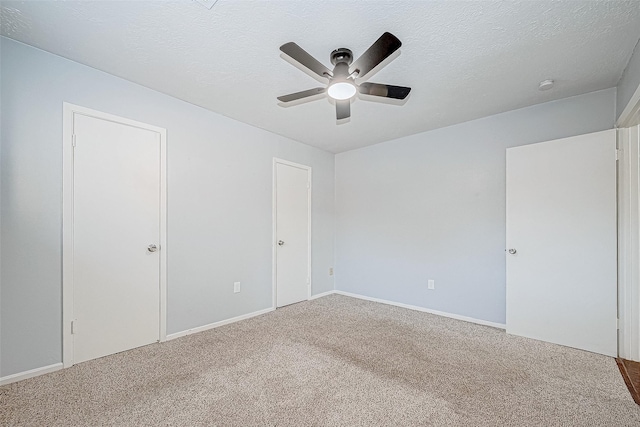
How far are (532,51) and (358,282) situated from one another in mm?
3569

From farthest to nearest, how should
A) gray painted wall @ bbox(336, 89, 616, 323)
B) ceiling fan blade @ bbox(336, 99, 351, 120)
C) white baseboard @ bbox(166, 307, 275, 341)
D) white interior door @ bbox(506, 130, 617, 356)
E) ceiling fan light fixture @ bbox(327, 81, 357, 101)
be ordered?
gray painted wall @ bbox(336, 89, 616, 323), white baseboard @ bbox(166, 307, 275, 341), white interior door @ bbox(506, 130, 617, 356), ceiling fan blade @ bbox(336, 99, 351, 120), ceiling fan light fixture @ bbox(327, 81, 357, 101)

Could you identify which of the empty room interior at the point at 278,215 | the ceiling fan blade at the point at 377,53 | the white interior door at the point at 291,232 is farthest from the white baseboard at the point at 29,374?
the ceiling fan blade at the point at 377,53

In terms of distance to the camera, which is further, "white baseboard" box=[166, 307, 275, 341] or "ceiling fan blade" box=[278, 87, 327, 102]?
"white baseboard" box=[166, 307, 275, 341]

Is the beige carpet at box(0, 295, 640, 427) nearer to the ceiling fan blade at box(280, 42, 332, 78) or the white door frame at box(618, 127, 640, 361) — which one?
the white door frame at box(618, 127, 640, 361)

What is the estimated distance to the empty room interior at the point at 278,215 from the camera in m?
1.79

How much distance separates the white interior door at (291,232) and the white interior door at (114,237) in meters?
1.59

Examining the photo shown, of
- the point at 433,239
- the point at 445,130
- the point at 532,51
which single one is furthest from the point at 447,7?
the point at 433,239

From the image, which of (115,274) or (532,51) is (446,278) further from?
(115,274)

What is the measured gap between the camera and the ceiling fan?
5.40ft

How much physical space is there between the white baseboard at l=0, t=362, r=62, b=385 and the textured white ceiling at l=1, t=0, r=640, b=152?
2432 millimetres

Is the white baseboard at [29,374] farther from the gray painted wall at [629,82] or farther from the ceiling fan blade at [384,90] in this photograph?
the gray painted wall at [629,82]

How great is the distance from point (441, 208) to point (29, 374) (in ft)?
14.2

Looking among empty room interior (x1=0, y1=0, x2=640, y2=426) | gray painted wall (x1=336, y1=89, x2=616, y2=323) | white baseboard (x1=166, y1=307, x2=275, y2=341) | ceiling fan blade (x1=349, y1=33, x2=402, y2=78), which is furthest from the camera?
gray painted wall (x1=336, y1=89, x2=616, y2=323)

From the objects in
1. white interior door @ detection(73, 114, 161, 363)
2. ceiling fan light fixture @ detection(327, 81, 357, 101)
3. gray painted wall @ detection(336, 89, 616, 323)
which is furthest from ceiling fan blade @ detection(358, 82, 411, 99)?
white interior door @ detection(73, 114, 161, 363)
